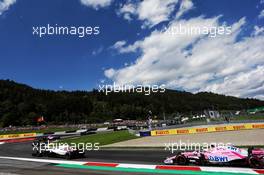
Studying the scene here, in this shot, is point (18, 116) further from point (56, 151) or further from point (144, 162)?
point (144, 162)

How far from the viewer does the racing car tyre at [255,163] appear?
1402 centimetres

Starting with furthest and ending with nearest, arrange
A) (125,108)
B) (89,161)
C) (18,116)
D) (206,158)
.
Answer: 1. (125,108)
2. (18,116)
3. (89,161)
4. (206,158)

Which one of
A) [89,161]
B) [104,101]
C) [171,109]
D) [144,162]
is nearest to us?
[144,162]

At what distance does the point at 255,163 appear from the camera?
14.2m

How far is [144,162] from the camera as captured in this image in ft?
60.8

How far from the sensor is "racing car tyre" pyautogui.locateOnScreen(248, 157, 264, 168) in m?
14.0

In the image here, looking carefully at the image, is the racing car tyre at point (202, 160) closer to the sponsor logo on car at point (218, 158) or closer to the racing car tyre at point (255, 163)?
the sponsor logo on car at point (218, 158)

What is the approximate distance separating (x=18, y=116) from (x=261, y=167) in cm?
12538

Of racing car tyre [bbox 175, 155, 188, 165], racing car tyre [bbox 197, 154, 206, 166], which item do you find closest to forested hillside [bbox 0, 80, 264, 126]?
racing car tyre [bbox 175, 155, 188, 165]

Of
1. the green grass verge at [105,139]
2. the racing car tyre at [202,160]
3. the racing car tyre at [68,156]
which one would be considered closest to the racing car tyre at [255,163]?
the racing car tyre at [202,160]

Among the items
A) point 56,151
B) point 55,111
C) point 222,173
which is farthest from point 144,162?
point 55,111

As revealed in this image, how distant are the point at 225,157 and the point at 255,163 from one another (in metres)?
1.39

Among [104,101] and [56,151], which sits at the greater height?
[104,101]

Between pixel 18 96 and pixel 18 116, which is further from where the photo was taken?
pixel 18 96
